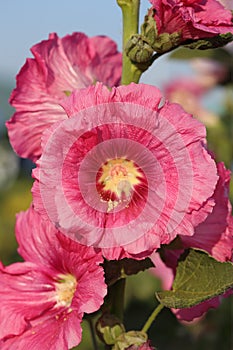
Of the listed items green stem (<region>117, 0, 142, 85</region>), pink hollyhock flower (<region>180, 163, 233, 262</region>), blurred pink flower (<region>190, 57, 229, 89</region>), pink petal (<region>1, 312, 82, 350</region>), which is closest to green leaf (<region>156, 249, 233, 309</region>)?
pink hollyhock flower (<region>180, 163, 233, 262</region>)

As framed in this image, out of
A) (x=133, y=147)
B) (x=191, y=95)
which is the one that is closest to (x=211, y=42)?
(x=133, y=147)

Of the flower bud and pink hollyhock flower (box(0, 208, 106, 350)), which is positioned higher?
the flower bud

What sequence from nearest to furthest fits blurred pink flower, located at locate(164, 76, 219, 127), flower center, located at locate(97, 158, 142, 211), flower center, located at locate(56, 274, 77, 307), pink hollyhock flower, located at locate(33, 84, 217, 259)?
pink hollyhock flower, located at locate(33, 84, 217, 259)
flower center, located at locate(97, 158, 142, 211)
flower center, located at locate(56, 274, 77, 307)
blurred pink flower, located at locate(164, 76, 219, 127)

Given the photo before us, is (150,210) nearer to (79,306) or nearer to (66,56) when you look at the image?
(79,306)

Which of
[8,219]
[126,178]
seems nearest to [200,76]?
[8,219]

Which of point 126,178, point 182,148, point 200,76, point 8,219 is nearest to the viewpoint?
point 182,148

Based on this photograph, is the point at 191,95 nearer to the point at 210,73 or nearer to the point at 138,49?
the point at 210,73

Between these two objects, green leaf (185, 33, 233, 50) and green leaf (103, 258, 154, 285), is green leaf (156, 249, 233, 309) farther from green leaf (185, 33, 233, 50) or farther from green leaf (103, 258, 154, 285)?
green leaf (185, 33, 233, 50)
